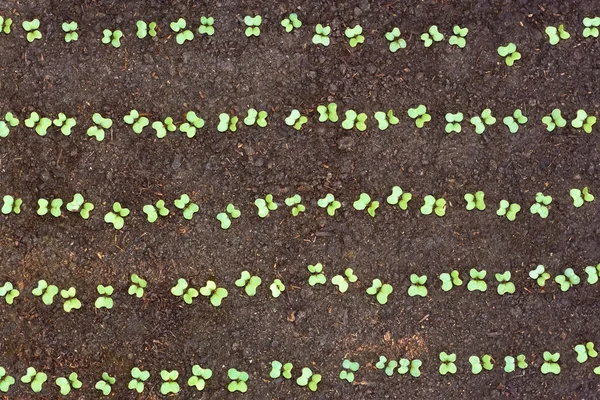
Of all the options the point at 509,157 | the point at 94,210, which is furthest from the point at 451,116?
the point at 94,210

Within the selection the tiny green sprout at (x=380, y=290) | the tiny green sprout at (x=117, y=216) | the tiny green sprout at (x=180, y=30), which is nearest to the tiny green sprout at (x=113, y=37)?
the tiny green sprout at (x=180, y=30)

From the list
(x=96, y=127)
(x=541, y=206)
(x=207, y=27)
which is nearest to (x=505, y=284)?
(x=541, y=206)

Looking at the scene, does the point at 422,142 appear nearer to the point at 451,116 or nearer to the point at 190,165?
the point at 451,116

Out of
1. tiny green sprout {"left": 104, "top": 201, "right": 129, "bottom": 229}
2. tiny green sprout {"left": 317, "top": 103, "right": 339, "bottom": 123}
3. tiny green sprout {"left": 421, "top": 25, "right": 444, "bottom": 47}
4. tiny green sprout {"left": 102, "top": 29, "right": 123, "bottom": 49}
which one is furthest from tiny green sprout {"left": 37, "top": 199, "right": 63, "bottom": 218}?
tiny green sprout {"left": 421, "top": 25, "right": 444, "bottom": 47}

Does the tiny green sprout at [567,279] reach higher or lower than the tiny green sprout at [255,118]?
lower

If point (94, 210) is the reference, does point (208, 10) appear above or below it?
above

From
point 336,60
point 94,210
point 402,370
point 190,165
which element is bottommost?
point 402,370

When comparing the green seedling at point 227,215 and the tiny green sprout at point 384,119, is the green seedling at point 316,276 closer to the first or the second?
the green seedling at point 227,215
